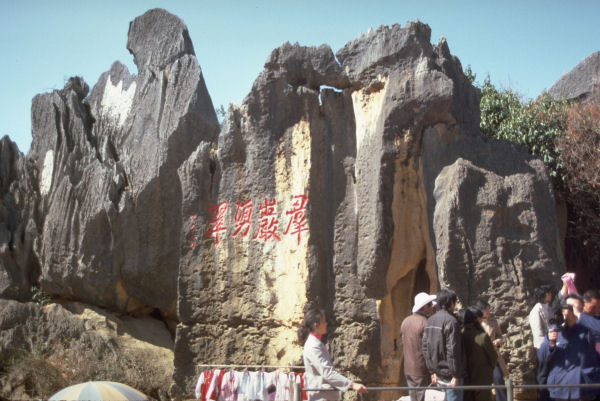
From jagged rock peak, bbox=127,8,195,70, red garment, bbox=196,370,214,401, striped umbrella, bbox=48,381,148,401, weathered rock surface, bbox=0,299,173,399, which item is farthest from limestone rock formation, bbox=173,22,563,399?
jagged rock peak, bbox=127,8,195,70

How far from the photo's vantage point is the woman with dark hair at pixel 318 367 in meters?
5.14

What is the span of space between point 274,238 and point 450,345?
398 centimetres

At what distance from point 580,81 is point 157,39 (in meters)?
7.98

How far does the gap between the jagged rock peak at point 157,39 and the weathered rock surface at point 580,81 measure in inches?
269

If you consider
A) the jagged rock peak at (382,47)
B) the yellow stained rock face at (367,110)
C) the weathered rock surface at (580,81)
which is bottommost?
the yellow stained rock face at (367,110)

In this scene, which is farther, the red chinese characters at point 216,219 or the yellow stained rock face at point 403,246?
the red chinese characters at point 216,219

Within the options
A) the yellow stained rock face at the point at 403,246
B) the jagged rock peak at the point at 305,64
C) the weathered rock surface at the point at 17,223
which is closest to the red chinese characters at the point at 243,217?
the jagged rock peak at the point at 305,64

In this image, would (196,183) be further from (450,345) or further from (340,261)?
(450,345)

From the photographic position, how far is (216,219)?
9594 mm

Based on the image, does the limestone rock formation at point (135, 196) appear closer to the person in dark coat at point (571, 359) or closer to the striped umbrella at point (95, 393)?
the striped umbrella at point (95, 393)

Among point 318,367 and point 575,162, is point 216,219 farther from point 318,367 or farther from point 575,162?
point 575,162

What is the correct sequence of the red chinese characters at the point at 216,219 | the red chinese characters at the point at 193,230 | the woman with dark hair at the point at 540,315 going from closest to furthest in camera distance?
1. the woman with dark hair at the point at 540,315
2. the red chinese characters at the point at 216,219
3. the red chinese characters at the point at 193,230

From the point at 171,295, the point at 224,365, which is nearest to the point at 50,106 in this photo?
the point at 171,295

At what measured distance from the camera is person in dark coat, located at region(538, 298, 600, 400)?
526 centimetres
